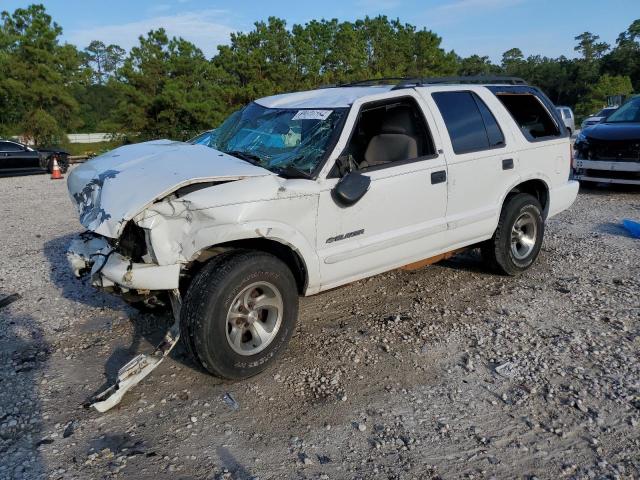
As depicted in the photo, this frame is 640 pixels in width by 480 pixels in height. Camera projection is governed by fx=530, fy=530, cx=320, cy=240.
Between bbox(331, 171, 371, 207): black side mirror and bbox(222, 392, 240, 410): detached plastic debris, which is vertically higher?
bbox(331, 171, 371, 207): black side mirror

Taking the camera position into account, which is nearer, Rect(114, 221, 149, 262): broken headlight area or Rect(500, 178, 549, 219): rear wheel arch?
Rect(114, 221, 149, 262): broken headlight area

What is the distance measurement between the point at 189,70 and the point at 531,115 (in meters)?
22.4

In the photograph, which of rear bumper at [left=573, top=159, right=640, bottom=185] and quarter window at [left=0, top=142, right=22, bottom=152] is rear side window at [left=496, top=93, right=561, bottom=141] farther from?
quarter window at [left=0, top=142, right=22, bottom=152]

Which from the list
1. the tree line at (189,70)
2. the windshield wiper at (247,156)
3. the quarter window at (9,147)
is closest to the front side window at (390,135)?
the windshield wiper at (247,156)

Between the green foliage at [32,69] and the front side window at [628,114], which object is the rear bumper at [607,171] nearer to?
the front side window at [628,114]

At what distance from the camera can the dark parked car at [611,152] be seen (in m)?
9.42

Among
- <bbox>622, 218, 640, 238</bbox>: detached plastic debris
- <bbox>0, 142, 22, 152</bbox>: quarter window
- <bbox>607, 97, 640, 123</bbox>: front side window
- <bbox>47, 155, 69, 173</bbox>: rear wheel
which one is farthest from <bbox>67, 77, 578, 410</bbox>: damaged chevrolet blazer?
<bbox>47, 155, 69, 173</bbox>: rear wheel

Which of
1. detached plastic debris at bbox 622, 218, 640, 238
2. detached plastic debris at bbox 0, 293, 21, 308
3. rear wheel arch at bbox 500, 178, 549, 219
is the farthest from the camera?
detached plastic debris at bbox 622, 218, 640, 238

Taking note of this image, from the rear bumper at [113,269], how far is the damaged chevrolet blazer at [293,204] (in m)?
0.01

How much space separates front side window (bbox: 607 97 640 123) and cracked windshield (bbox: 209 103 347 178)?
870 centimetres

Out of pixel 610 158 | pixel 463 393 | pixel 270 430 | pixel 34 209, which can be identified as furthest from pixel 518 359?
pixel 34 209

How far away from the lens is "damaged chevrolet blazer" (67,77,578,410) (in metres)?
3.35

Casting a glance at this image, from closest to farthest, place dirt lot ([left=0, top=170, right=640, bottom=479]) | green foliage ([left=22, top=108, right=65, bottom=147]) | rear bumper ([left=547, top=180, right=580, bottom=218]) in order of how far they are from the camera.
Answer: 1. dirt lot ([left=0, top=170, right=640, bottom=479])
2. rear bumper ([left=547, top=180, right=580, bottom=218])
3. green foliage ([left=22, top=108, right=65, bottom=147])

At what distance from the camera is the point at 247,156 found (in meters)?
4.21
